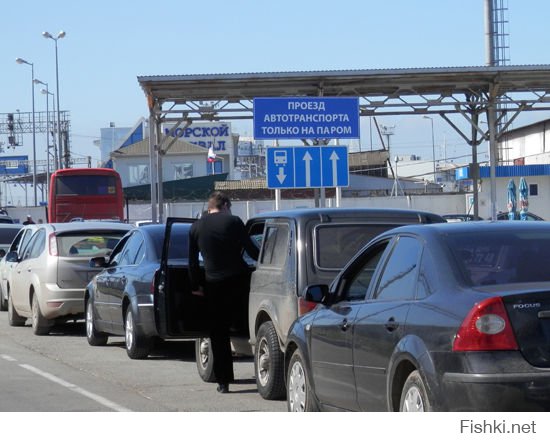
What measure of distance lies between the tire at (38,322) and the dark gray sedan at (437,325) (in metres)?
9.37

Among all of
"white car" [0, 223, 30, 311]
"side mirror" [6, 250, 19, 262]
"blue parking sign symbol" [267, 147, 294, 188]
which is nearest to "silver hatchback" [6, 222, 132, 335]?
"side mirror" [6, 250, 19, 262]

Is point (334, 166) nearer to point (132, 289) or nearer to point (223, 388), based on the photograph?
point (132, 289)

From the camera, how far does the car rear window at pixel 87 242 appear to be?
17.2 m

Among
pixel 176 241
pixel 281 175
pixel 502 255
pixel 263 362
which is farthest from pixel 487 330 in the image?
pixel 281 175

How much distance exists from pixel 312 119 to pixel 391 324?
22.4m

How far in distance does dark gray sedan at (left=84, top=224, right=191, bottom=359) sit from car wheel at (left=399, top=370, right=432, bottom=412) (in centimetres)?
607

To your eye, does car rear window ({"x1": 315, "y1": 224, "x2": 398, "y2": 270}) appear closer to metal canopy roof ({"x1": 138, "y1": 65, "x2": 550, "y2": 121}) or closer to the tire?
the tire

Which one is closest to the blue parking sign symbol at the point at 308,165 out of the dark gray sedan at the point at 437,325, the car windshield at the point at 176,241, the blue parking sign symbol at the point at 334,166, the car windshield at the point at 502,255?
the blue parking sign symbol at the point at 334,166

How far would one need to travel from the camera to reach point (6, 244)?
1061 inches

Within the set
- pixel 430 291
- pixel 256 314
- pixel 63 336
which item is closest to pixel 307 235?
pixel 256 314

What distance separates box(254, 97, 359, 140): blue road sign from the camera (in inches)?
1144

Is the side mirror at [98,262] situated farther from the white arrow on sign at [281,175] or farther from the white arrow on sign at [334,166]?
the white arrow on sign at [334,166]
